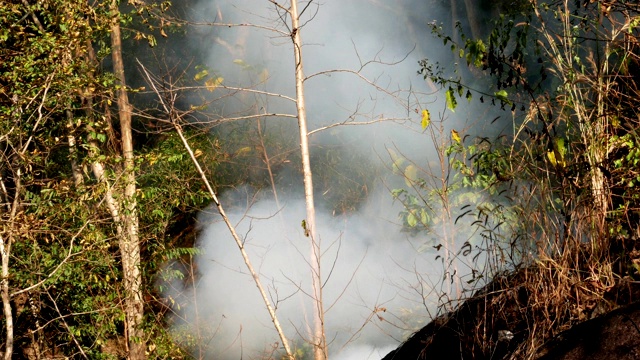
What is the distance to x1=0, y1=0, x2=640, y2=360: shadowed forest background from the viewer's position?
3.49m

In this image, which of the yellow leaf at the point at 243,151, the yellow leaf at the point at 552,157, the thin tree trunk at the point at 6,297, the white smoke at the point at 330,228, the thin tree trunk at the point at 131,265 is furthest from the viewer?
the yellow leaf at the point at 243,151

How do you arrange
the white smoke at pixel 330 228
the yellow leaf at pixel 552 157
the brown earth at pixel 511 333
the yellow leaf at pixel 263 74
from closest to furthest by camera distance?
the brown earth at pixel 511 333
the yellow leaf at pixel 552 157
the white smoke at pixel 330 228
the yellow leaf at pixel 263 74

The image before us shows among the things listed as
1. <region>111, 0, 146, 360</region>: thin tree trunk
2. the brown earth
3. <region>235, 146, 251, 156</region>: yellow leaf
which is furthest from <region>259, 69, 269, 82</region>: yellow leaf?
the brown earth

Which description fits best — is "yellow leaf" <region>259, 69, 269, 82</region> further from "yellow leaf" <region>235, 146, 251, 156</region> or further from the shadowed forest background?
"yellow leaf" <region>235, 146, 251, 156</region>

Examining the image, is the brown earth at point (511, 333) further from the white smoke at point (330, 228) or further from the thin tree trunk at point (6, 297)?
the white smoke at point (330, 228)

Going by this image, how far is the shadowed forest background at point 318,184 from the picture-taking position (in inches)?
138

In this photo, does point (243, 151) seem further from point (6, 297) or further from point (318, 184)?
point (6, 297)

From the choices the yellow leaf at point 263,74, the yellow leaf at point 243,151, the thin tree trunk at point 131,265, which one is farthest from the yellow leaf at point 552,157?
the yellow leaf at point 263,74

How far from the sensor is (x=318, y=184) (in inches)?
527

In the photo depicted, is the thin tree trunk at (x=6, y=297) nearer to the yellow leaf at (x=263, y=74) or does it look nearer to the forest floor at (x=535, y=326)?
the forest floor at (x=535, y=326)

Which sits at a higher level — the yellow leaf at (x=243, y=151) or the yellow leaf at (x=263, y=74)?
the yellow leaf at (x=263, y=74)

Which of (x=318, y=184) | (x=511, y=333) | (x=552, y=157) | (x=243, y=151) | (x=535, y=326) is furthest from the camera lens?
(x=318, y=184)

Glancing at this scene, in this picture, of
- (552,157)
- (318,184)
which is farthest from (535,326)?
(318,184)

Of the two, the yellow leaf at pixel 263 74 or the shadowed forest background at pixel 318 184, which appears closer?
the shadowed forest background at pixel 318 184
